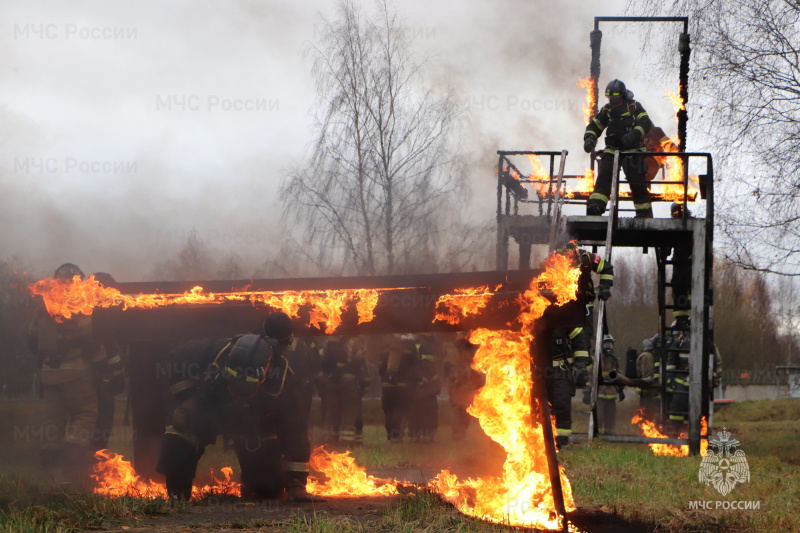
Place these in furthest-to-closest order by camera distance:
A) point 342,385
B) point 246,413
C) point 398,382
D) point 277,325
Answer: point 398,382 < point 342,385 < point 246,413 < point 277,325

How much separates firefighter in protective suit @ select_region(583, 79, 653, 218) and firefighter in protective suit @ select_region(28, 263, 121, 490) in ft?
22.0

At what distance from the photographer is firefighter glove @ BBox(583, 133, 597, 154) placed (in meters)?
11.9

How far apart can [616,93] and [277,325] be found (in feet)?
22.5

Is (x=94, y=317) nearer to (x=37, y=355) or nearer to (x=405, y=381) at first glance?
(x=37, y=355)

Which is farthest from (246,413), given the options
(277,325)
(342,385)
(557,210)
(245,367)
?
(557,210)

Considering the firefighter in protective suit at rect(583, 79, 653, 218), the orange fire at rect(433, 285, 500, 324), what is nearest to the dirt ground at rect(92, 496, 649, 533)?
the orange fire at rect(433, 285, 500, 324)

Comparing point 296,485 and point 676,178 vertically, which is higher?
point 676,178

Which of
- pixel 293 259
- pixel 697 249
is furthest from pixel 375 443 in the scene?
pixel 293 259

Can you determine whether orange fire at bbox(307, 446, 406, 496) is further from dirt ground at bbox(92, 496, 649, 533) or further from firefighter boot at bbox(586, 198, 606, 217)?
firefighter boot at bbox(586, 198, 606, 217)

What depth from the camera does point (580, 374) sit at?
11.6 metres

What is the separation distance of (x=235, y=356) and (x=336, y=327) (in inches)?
33.2

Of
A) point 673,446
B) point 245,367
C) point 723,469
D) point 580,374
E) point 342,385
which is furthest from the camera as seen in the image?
point 673,446

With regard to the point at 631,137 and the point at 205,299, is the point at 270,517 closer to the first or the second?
the point at 205,299

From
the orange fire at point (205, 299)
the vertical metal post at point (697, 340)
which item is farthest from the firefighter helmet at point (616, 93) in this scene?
the orange fire at point (205, 299)
